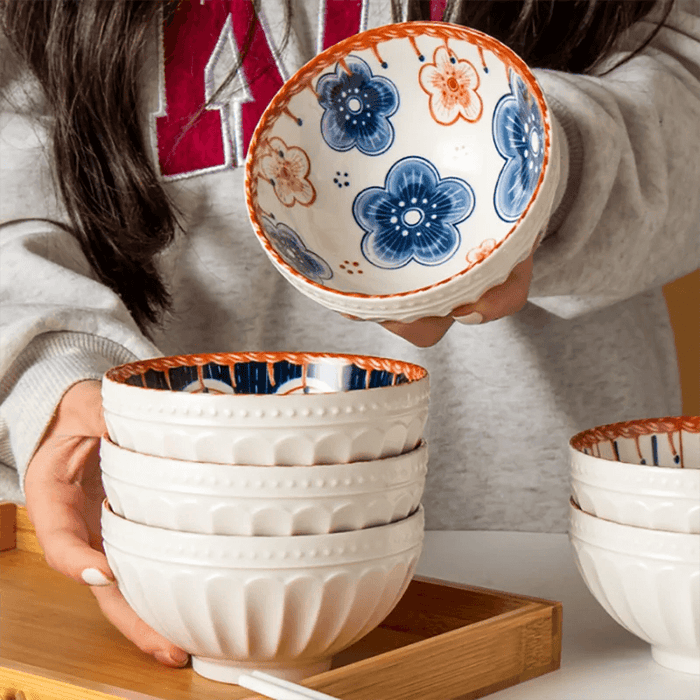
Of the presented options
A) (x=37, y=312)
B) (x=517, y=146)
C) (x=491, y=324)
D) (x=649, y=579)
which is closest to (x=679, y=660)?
(x=649, y=579)

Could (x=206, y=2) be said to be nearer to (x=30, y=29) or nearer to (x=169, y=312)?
(x=30, y=29)

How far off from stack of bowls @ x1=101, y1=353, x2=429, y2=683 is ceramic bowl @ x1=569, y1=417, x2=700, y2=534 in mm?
93

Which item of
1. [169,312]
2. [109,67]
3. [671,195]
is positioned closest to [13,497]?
[169,312]

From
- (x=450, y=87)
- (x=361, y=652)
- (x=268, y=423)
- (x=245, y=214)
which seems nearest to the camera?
(x=268, y=423)

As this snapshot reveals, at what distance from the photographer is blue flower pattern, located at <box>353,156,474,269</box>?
734 millimetres

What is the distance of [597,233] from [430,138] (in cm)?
21

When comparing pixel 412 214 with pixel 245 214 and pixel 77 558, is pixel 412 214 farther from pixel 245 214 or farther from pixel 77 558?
pixel 77 558

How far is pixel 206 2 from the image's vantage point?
0.92 m

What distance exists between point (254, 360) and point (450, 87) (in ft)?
1.03

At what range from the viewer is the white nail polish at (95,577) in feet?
1.59

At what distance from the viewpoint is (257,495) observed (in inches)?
16.4

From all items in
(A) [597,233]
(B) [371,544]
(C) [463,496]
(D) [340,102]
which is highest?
(D) [340,102]

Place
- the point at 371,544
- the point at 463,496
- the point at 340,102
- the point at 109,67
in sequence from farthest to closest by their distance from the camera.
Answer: the point at 463,496, the point at 109,67, the point at 340,102, the point at 371,544

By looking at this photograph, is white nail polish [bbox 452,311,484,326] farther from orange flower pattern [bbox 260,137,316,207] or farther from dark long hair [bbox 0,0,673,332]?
dark long hair [bbox 0,0,673,332]
